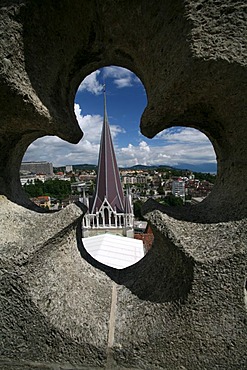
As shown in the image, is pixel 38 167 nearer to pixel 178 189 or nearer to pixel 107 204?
pixel 178 189

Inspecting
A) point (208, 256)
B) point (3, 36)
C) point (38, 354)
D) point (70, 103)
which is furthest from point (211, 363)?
point (3, 36)

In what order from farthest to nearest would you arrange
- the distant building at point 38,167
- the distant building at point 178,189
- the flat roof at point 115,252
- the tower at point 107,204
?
the distant building at point 38,167
the distant building at point 178,189
the tower at point 107,204
the flat roof at point 115,252

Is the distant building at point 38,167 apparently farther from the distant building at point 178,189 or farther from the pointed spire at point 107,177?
the pointed spire at point 107,177

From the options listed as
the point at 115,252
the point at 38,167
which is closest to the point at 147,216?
the point at 115,252

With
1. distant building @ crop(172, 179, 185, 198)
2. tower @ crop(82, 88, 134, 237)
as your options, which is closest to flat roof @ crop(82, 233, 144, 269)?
tower @ crop(82, 88, 134, 237)

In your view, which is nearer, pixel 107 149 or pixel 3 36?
pixel 3 36

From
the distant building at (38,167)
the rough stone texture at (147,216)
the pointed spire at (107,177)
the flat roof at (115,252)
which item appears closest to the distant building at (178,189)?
the pointed spire at (107,177)

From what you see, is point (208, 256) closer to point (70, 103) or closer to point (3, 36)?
point (70, 103)
